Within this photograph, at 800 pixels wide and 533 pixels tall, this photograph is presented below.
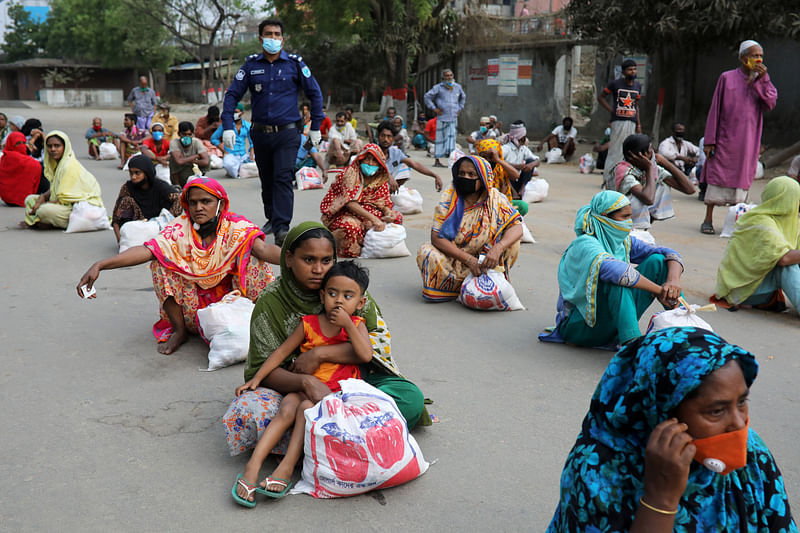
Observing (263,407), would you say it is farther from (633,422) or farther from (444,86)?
(444,86)

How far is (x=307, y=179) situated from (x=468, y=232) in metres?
7.33

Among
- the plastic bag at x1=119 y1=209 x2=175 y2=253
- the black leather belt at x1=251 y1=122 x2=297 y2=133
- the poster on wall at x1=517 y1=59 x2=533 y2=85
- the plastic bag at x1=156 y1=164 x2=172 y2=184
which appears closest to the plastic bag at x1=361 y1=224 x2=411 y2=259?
the black leather belt at x1=251 y1=122 x2=297 y2=133

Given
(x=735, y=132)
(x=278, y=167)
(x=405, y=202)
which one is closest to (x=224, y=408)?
(x=278, y=167)

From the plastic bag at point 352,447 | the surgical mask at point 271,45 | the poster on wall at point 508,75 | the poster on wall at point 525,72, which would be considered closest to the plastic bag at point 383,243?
the surgical mask at point 271,45

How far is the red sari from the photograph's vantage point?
33.8 feet

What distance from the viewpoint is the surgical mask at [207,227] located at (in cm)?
469

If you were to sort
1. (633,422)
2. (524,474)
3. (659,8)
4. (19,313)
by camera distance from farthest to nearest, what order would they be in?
1. (659,8)
2. (19,313)
3. (524,474)
4. (633,422)

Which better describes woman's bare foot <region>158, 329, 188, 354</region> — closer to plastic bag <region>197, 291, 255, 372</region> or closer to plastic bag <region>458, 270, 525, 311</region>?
plastic bag <region>197, 291, 255, 372</region>

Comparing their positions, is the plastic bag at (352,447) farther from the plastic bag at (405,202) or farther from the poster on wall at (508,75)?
the poster on wall at (508,75)

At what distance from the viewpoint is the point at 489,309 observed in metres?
5.70

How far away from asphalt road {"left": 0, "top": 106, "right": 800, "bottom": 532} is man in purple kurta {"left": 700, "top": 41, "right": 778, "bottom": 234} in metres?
2.17

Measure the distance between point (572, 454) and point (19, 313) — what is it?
16.3ft

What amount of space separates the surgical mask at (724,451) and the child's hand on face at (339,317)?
1.75 meters

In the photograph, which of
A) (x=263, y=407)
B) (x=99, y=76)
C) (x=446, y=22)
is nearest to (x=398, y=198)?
(x=263, y=407)
